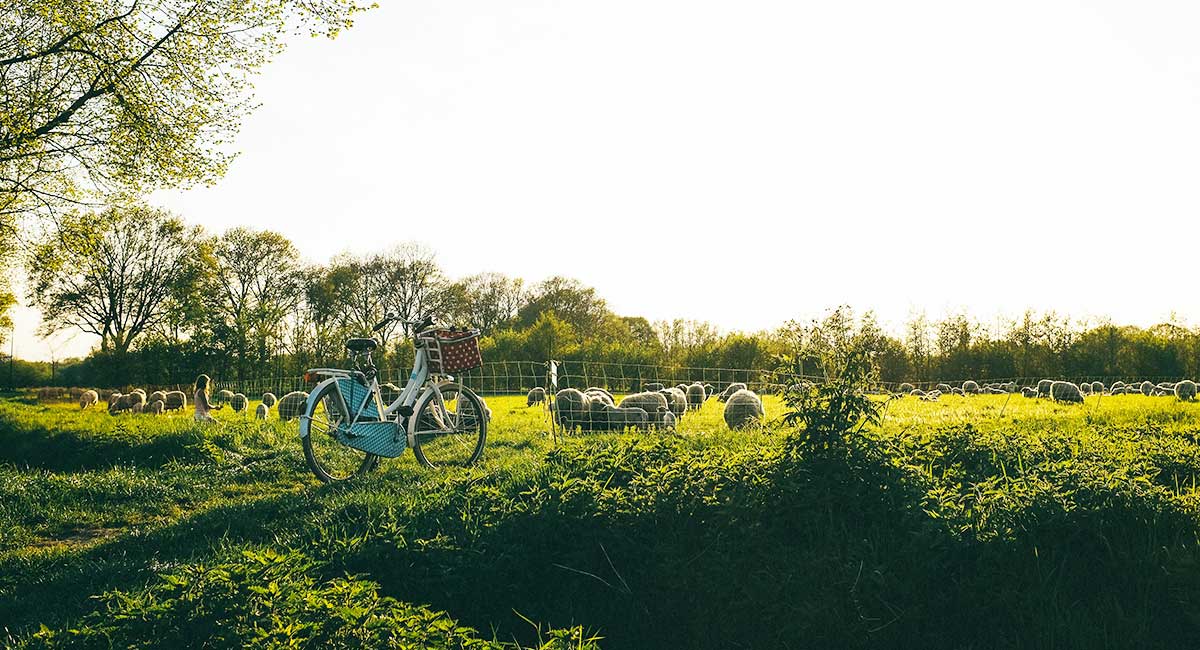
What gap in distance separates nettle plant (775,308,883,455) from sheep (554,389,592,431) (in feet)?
23.1

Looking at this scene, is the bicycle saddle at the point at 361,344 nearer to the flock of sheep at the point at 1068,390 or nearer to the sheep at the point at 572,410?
the sheep at the point at 572,410

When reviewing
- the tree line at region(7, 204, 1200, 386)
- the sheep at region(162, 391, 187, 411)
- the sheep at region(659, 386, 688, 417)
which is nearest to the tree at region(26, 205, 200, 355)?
the tree line at region(7, 204, 1200, 386)

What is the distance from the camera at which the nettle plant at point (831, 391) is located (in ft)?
17.8

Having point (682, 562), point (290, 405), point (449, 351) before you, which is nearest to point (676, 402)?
point (449, 351)

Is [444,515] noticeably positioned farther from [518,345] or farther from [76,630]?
[518,345]

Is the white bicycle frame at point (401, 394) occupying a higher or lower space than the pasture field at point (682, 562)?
higher

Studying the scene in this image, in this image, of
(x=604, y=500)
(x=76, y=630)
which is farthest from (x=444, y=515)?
(x=76, y=630)

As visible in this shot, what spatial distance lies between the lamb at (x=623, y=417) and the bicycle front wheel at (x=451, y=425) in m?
3.58

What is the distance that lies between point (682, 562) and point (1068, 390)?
21722mm

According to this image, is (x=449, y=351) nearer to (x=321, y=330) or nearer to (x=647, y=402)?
(x=647, y=402)

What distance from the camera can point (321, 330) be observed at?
3469 centimetres

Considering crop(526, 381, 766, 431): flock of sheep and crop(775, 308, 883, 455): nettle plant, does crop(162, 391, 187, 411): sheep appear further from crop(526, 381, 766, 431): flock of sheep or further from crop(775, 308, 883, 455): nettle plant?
crop(775, 308, 883, 455): nettle plant

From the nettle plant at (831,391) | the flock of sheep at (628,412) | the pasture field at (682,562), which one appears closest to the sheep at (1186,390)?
the flock of sheep at (628,412)

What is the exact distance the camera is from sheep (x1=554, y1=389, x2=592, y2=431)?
1298cm
